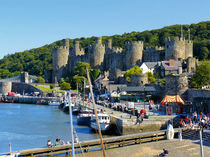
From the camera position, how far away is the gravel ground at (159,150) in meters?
18.9

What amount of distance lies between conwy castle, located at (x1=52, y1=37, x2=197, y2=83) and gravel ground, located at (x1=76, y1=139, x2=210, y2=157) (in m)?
28.5

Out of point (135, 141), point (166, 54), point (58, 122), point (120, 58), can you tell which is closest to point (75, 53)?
point (120, 58)

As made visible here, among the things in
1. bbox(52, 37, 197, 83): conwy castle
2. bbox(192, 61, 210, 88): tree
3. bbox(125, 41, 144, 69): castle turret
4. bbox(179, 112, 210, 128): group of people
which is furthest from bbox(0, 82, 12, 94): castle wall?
bbox(179, 112, 210, 128): group of people

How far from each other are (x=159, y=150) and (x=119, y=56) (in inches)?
1753

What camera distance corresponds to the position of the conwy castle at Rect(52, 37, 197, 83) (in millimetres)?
54656

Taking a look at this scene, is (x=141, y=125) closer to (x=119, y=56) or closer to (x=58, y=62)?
(x=119, y=56)

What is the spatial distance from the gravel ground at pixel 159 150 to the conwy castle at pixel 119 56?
28483mm

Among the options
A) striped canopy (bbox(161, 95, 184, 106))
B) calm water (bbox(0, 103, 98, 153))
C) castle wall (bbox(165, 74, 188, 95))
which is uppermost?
castle wall (bbox(165, 74, 188, 95))

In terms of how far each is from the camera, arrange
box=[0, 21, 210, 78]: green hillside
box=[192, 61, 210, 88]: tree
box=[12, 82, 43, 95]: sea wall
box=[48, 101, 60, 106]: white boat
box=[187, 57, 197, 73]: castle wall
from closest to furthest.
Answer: box=[192, 61, 210, 88]: tree, box=[187, 57, 197, 73]: castle wall, box=[48, 101, 60, 106]: white boat, box=[12, 82, 43, 95]: sea wall, box=[0, 21, 210, 78]: green hillside

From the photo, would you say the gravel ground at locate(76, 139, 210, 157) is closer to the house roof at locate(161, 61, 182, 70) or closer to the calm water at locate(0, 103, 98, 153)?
the calm water at locate(0, 103, 98, 153)

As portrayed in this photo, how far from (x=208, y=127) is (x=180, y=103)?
19.3ft

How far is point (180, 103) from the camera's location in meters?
28.0

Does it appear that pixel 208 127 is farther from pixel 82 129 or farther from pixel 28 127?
pixel 28 127

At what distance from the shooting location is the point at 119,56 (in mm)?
63688
